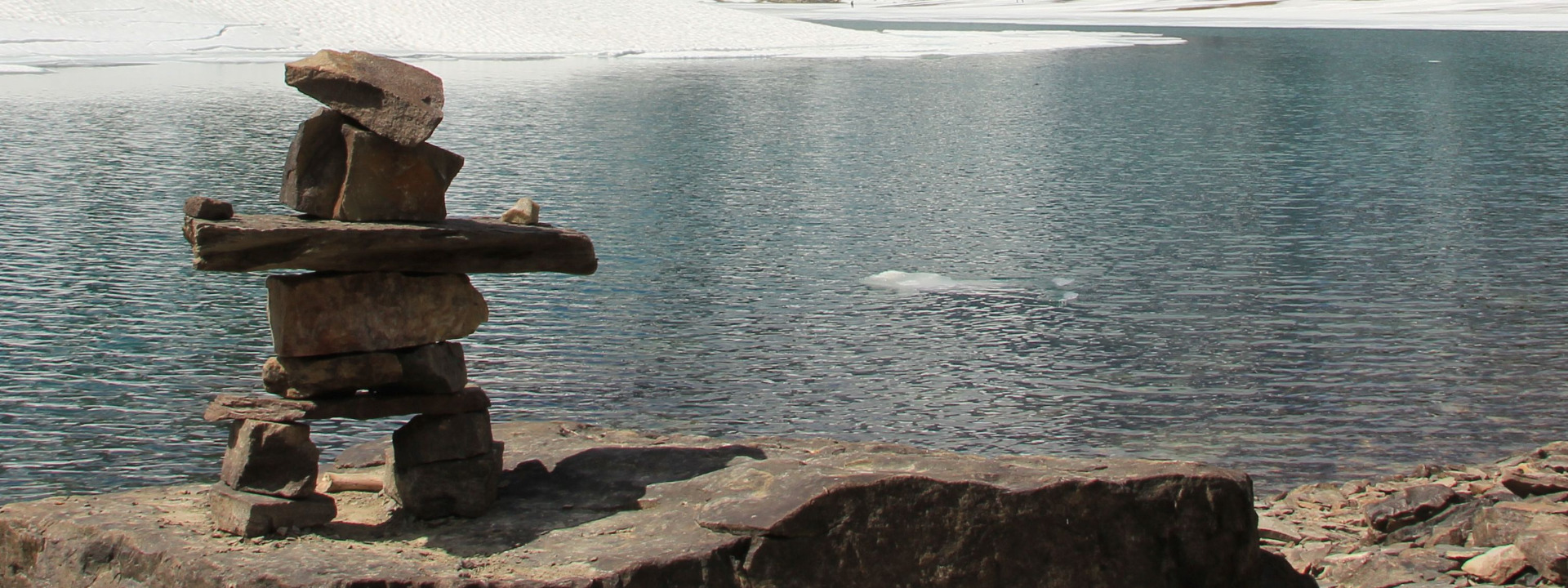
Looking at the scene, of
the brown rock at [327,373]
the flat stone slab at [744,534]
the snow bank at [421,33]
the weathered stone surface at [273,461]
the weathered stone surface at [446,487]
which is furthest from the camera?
the snow bank at [421,33]

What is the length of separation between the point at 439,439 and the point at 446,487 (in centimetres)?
21

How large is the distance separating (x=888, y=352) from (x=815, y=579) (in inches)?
280

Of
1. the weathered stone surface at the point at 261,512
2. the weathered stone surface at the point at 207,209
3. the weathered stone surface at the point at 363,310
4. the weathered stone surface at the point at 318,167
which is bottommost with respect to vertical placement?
the weathered stone surface at the point at 261,512

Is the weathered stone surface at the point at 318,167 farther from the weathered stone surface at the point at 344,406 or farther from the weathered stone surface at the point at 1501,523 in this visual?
the weathered stone surface at the point at 1501,523

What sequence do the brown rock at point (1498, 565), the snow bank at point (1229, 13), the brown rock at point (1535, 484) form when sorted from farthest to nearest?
1. the snow bank at point (1229, 13)
2. the brown rock at point (1535, 484)
3. the brown rock at point (1498, 565)

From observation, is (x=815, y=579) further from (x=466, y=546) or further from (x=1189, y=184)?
(x=1189, y=184)

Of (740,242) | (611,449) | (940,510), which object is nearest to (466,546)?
(611,449)

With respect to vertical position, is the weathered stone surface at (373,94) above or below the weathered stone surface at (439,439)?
above

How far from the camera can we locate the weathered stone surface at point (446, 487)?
7.12 metres

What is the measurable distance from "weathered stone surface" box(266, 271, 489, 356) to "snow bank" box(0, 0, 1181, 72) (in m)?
41.0

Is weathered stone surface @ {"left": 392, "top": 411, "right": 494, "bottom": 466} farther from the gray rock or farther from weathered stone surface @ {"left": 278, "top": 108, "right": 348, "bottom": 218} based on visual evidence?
weathered stone surface @ {"left": 278, "top": 108, "right": 348, "bottom": 218}

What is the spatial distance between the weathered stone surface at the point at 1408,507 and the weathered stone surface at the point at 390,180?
16.7 feet

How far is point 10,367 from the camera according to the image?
12922 mm

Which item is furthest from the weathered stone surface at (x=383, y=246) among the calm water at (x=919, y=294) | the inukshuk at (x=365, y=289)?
the calm water at (x=919, y=294)
